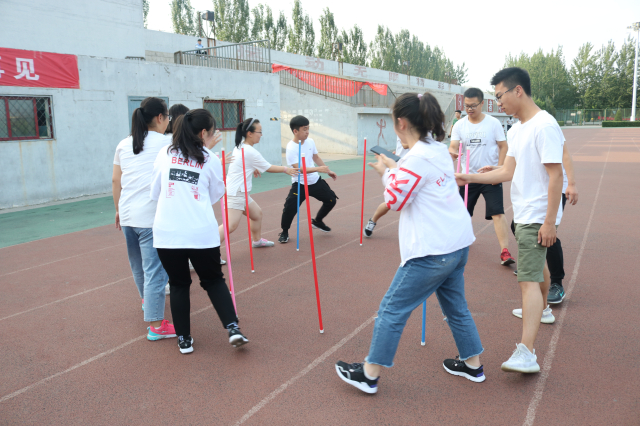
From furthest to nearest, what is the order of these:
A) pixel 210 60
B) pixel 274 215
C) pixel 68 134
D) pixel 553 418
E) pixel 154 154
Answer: pixel 210 60 → pixel 68 134 → pixel 274 215 → pixel 154 154 → pixel 553 418

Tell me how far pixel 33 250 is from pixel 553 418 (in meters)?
6.98

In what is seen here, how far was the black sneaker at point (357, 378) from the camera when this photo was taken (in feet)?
9.90

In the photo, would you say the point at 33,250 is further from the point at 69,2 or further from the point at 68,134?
the point at 69,2

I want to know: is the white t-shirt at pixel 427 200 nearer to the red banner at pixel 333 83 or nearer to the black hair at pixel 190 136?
the black hair at pixel 190 136

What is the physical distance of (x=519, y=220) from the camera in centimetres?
339

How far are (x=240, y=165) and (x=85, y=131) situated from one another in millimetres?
7387

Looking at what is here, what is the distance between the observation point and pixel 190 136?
3357mm

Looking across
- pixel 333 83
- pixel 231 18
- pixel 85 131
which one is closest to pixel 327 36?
pixel 231 18

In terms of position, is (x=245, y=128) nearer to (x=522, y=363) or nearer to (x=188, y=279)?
(x=188, y=279)

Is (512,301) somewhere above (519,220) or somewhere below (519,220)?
below

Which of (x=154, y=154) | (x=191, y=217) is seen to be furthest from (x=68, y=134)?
(x=191, y=217)

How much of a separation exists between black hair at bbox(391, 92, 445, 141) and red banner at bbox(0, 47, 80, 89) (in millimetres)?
9965

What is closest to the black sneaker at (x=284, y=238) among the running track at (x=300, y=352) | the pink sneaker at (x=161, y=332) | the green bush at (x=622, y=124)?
the running track at (x=300, y=352)

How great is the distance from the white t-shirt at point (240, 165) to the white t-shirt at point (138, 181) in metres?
1.93
